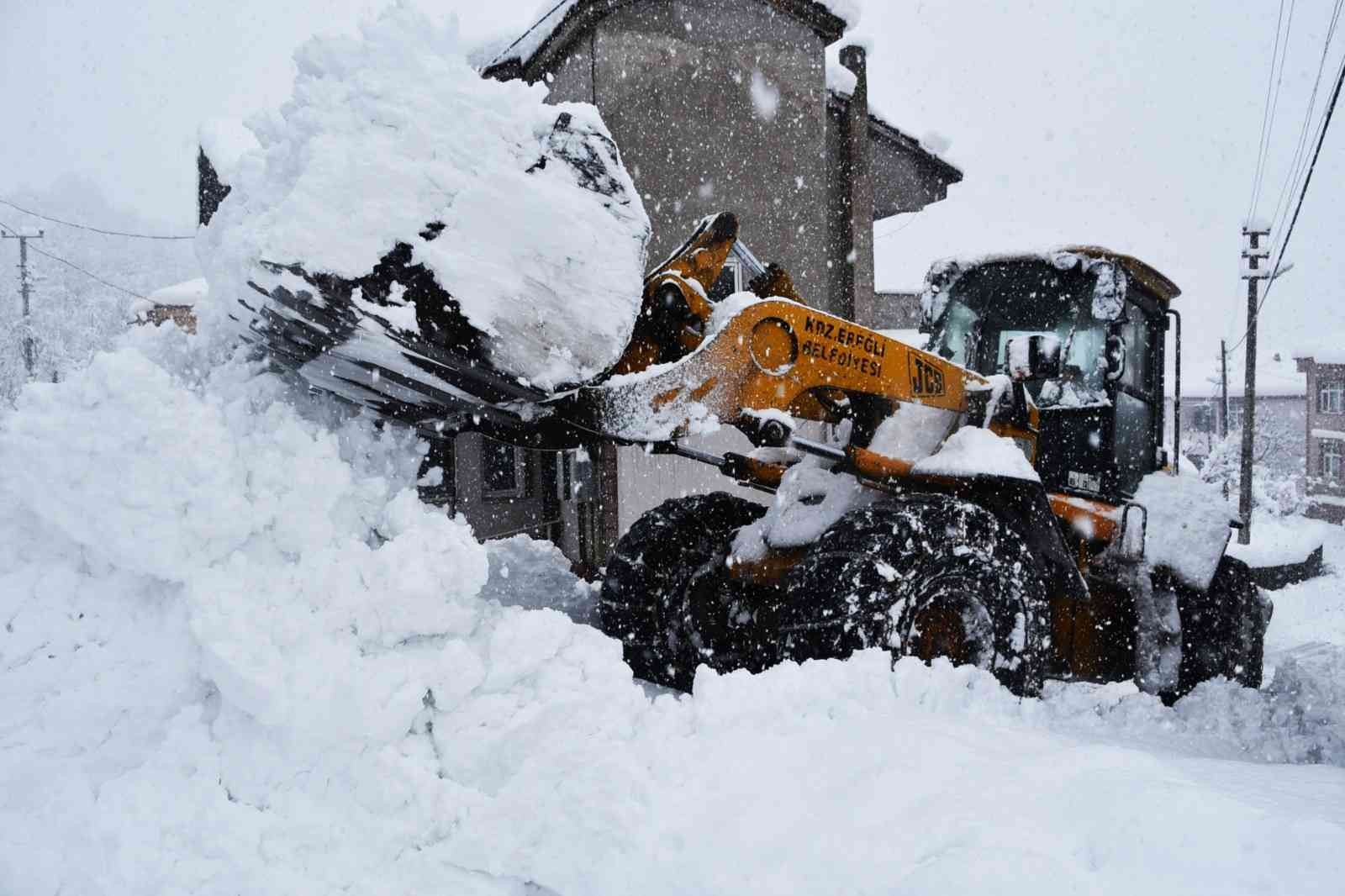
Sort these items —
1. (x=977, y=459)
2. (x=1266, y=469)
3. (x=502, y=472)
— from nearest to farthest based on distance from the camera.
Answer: (x=977, y=459) < (x=502, y=472) < (x=1266, y=469)

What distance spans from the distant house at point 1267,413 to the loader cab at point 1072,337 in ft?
139

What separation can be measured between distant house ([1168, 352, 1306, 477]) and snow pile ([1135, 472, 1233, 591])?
42409 millimetres

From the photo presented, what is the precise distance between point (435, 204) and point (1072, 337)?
4.12 m

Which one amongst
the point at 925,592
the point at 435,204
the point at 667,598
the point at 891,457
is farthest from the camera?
the point at 667,598

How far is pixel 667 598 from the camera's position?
4.80 m

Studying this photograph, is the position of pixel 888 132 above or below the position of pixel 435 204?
above

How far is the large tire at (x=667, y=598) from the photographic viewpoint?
4770mm

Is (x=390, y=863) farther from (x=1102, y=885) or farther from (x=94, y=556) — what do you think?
(x=1102, y=885)

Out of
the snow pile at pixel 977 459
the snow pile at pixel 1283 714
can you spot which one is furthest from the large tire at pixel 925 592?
the snow pile at pixel 1283 714

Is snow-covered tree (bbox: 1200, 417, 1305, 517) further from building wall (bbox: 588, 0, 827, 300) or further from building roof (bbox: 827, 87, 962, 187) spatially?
building wall (bbox: 588, 0, 827, 300)

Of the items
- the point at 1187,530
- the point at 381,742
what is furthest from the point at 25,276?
the point at 1187,530

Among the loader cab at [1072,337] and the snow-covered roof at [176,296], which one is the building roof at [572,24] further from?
the snow-covered roof at [176,296]

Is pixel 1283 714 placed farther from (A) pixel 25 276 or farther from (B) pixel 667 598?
(A) pixel 25 276

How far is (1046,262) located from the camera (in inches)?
212
